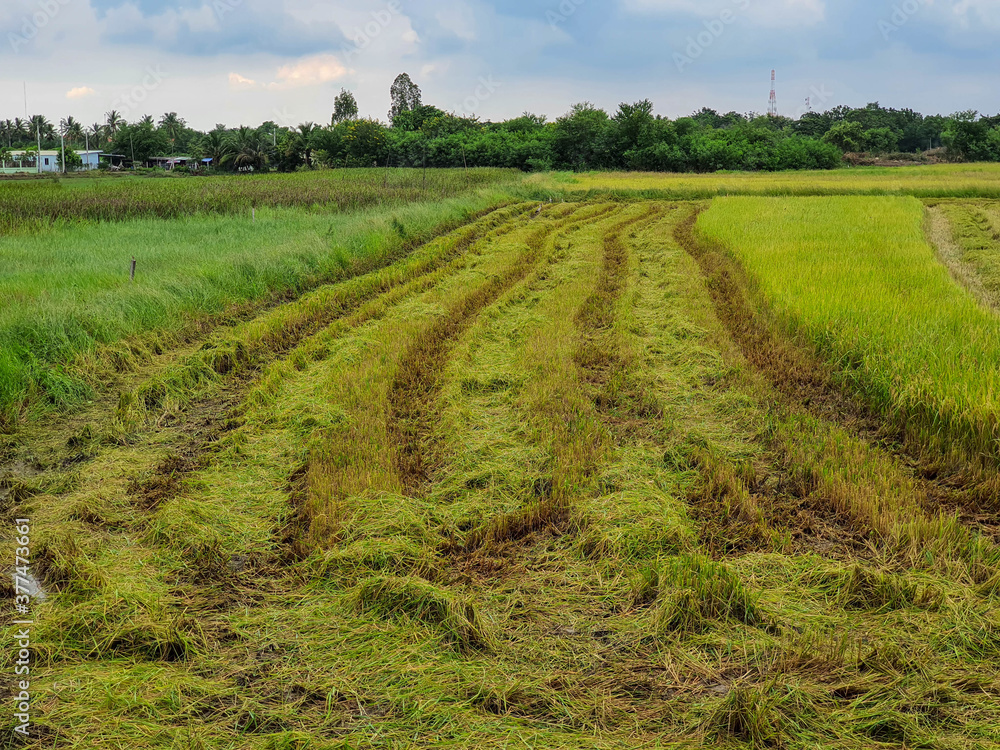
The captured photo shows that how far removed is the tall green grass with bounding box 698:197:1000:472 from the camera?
4.88 m

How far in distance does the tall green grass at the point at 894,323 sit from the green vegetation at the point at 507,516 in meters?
0.05

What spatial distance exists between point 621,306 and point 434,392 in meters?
3.85

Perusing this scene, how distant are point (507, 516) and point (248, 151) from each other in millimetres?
60051

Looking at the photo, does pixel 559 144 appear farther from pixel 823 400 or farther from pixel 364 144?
pixel 823 400

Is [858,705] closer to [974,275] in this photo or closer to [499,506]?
[499,506]

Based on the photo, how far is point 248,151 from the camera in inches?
2233

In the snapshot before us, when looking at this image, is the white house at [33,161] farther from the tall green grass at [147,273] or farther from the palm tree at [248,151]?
the tall green grass at [147,273]

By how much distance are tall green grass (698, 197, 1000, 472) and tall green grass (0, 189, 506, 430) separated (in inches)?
271

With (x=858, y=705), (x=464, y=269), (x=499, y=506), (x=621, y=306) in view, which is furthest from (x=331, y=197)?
(x=858, y=705)

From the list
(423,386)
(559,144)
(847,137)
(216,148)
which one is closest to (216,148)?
(216,148)

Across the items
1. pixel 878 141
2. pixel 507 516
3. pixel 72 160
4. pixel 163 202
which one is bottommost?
pixel 507 516

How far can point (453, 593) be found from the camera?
328cm

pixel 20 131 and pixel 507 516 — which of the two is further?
pixel 20 131

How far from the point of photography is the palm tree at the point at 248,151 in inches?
2242
